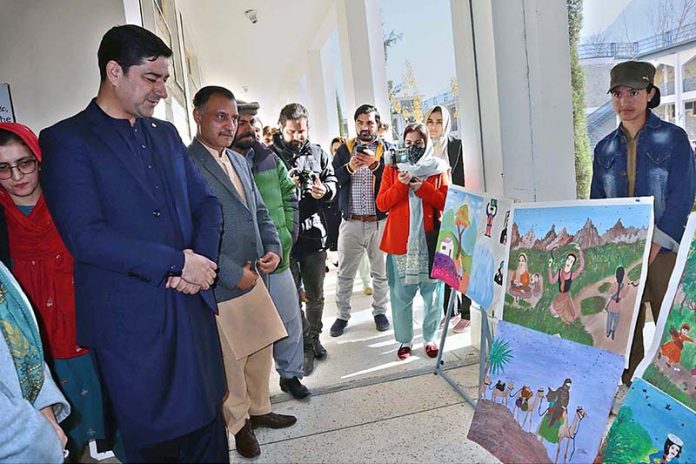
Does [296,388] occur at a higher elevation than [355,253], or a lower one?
lower

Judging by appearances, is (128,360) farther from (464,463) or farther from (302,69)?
(302,69)

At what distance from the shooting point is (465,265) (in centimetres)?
209

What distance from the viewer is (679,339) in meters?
1.17

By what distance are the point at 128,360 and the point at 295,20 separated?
6248 mm

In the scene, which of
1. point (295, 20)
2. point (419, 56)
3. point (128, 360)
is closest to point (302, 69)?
point (295, 20)

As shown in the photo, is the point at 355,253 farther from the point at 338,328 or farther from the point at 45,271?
the point at 45,271

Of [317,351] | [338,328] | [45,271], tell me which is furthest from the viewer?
[338,328]

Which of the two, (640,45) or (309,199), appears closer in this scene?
(640,45)

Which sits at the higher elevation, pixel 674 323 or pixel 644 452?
pixel 674 323

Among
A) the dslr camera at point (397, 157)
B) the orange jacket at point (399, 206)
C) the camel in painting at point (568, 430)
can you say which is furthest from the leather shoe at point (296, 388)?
the camel in painting at point (568, 430)

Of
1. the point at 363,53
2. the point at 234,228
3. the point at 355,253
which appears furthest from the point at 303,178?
the point at 363,53

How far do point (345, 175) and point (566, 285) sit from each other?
1815mm

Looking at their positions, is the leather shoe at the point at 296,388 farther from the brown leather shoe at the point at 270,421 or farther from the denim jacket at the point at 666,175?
the denim jacket at the point at 666,175

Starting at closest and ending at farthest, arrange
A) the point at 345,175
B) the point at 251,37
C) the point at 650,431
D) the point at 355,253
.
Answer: the point at 650,431, the point at 345,175, the point at 355,253, the point at 251,37
